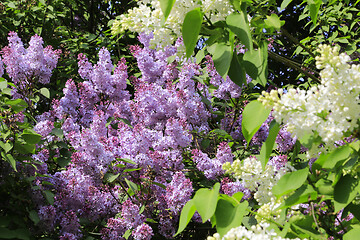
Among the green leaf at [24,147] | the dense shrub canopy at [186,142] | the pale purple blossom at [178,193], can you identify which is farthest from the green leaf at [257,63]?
the green leaf at [24,147]

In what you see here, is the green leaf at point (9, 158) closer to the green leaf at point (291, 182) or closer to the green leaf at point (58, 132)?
the green leaf at point (58, 132)

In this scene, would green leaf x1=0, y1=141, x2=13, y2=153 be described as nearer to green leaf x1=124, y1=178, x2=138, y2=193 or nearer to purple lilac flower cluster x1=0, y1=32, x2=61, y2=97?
green leaf x1=124, y1=178, x2=138, y2=193

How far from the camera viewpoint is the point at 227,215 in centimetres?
141

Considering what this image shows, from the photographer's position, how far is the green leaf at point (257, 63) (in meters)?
1.64

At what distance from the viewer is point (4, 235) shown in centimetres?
224

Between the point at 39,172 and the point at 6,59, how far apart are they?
3.79ft

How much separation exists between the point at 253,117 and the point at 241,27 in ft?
1.05

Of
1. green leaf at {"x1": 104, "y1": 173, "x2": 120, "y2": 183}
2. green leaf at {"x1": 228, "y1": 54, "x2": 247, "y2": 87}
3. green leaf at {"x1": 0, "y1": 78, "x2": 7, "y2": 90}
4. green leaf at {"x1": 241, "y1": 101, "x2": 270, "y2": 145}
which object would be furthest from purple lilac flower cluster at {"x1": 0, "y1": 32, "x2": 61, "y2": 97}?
green leaf at {"x1": 241, "y1": 101, "x2": 270, "y2": 145}

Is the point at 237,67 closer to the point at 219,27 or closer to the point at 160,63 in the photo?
the point at 219,27

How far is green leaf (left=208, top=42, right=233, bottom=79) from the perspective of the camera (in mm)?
1600

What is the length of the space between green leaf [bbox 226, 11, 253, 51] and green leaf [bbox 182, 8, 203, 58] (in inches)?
4.3

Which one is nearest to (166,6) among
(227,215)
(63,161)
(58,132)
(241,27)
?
(241,27)

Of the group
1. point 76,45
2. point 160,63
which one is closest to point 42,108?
point 76,45

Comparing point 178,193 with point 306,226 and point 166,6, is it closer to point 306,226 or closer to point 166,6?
point 306,226
